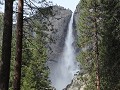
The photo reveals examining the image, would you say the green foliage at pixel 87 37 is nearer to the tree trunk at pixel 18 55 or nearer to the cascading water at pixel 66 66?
the tree trunk at pixel 18 55

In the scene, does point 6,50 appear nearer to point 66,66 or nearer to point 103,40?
point 103,40

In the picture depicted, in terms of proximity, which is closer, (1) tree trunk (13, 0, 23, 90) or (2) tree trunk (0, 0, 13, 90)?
(2) tree trunk (0, 0, 13, 90)

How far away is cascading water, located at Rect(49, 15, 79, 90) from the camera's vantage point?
8234 centimetres

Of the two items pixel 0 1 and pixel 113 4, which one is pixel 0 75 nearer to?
pixel 0 1

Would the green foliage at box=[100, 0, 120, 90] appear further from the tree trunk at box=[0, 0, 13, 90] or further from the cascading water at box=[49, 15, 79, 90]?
the cascading water at box=[49, 15, 79, 90]

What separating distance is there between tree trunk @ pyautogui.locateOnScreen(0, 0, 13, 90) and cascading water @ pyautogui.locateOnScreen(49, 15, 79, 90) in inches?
2776

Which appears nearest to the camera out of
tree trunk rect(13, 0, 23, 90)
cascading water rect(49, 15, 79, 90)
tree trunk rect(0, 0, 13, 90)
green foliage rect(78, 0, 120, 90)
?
tree trunk rect(0, 0, 13, 90)

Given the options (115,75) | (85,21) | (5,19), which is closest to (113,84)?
(115,75)

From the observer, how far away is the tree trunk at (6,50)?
32.5 ft

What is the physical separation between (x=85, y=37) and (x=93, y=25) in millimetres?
1215

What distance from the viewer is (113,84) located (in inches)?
1136

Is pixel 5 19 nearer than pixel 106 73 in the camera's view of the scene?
Yes

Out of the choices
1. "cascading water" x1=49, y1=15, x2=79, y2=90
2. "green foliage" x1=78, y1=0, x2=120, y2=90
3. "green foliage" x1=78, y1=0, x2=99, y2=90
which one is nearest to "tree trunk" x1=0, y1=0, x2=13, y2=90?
"green foliage" x1=78, y1=0, x2=99, y2=90

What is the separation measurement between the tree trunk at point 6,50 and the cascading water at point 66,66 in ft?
231
